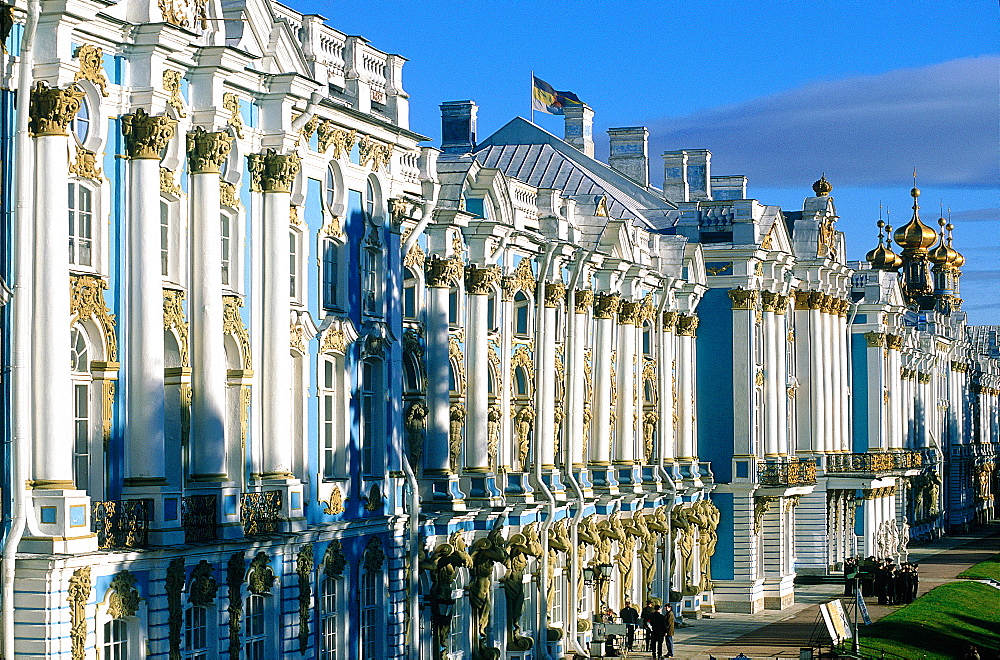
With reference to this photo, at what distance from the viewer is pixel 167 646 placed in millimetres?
20750

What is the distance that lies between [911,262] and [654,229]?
4808 cm

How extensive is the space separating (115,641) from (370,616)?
7.26 m

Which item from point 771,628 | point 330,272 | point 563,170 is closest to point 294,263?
point 330,272

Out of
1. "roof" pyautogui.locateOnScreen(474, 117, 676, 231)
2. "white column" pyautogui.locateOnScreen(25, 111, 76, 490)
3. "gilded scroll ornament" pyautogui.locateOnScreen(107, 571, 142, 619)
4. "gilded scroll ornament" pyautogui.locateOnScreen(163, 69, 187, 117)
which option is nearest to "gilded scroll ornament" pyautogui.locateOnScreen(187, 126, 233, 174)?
"gilded scroll ornament" pyautogui.locateOnScreen(163, 69, 187, 117)

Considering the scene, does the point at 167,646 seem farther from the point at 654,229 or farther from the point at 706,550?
the point at 654,229

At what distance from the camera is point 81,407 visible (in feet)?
65.4

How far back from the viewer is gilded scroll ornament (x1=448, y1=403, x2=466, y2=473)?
3152 centimetres

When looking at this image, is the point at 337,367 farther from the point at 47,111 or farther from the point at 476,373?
the point at 47,111

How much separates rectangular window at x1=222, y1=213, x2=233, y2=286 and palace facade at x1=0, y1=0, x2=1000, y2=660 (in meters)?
0.03

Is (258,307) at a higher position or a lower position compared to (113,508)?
higher

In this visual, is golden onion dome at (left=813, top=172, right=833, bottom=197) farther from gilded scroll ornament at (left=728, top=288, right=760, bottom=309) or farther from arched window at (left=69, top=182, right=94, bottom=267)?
arched window at (left=69, top=182, right=94, bottom=267)

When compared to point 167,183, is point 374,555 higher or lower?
lower

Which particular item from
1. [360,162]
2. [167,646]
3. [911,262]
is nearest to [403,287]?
[360,162]

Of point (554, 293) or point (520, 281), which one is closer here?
point (520, 281)
